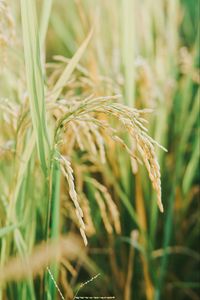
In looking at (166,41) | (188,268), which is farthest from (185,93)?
(188,268)

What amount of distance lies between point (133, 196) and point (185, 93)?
0.36m

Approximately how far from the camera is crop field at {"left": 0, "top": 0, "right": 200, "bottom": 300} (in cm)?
90

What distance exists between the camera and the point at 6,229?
2.68 feet

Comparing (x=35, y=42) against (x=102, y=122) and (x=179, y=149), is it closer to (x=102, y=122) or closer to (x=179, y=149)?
(x=102, y=122)

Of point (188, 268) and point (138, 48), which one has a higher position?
point (138, 48)

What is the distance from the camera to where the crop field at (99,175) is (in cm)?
90

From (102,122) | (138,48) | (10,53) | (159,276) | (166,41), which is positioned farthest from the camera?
(138,48)

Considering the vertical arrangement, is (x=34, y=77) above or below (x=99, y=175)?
above

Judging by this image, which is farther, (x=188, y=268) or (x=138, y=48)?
(x=138, y=48)

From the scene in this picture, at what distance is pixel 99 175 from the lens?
1.62 meters

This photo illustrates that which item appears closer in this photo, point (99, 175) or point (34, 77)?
point (34, 77)

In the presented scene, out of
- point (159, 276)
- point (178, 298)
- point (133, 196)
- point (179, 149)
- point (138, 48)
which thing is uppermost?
point (138, 48)

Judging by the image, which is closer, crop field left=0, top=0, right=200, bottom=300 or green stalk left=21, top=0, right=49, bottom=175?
green stalk left=21, top=0, right=49, bottom=175

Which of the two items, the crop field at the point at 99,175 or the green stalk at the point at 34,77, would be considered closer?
the green stalk at the point at 34,77
